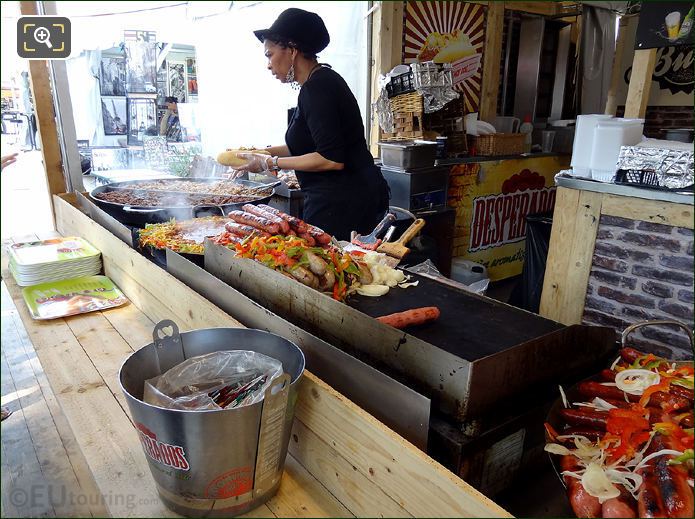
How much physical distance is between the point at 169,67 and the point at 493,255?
14.3 ft

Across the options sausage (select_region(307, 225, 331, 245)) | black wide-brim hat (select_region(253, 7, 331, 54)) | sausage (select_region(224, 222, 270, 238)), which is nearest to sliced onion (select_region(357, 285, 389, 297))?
sausage (select_region(307, 225, 331, 245))

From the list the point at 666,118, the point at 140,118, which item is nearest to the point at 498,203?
the point at 666,118

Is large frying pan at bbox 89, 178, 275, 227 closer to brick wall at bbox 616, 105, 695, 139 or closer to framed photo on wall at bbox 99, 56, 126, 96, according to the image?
framed photo on wall at bbox 99, 56, 126, 96

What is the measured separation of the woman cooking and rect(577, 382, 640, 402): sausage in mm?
2125

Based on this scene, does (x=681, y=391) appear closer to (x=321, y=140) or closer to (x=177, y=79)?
(x=321, y=140)

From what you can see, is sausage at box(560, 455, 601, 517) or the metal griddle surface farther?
the metal griddle surface

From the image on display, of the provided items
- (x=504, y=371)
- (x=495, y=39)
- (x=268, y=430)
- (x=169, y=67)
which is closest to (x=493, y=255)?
(x=495, y=39)

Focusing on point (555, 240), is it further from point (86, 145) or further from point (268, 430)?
point (86, 145)

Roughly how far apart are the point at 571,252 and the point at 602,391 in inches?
72.4

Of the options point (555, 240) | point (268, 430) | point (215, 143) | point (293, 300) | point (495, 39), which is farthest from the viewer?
point (495, 39)

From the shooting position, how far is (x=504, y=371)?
153 cm

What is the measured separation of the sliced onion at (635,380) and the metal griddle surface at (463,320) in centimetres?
29

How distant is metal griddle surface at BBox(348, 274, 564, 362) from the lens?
5.89 ft

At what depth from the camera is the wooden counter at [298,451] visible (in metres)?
1.17
